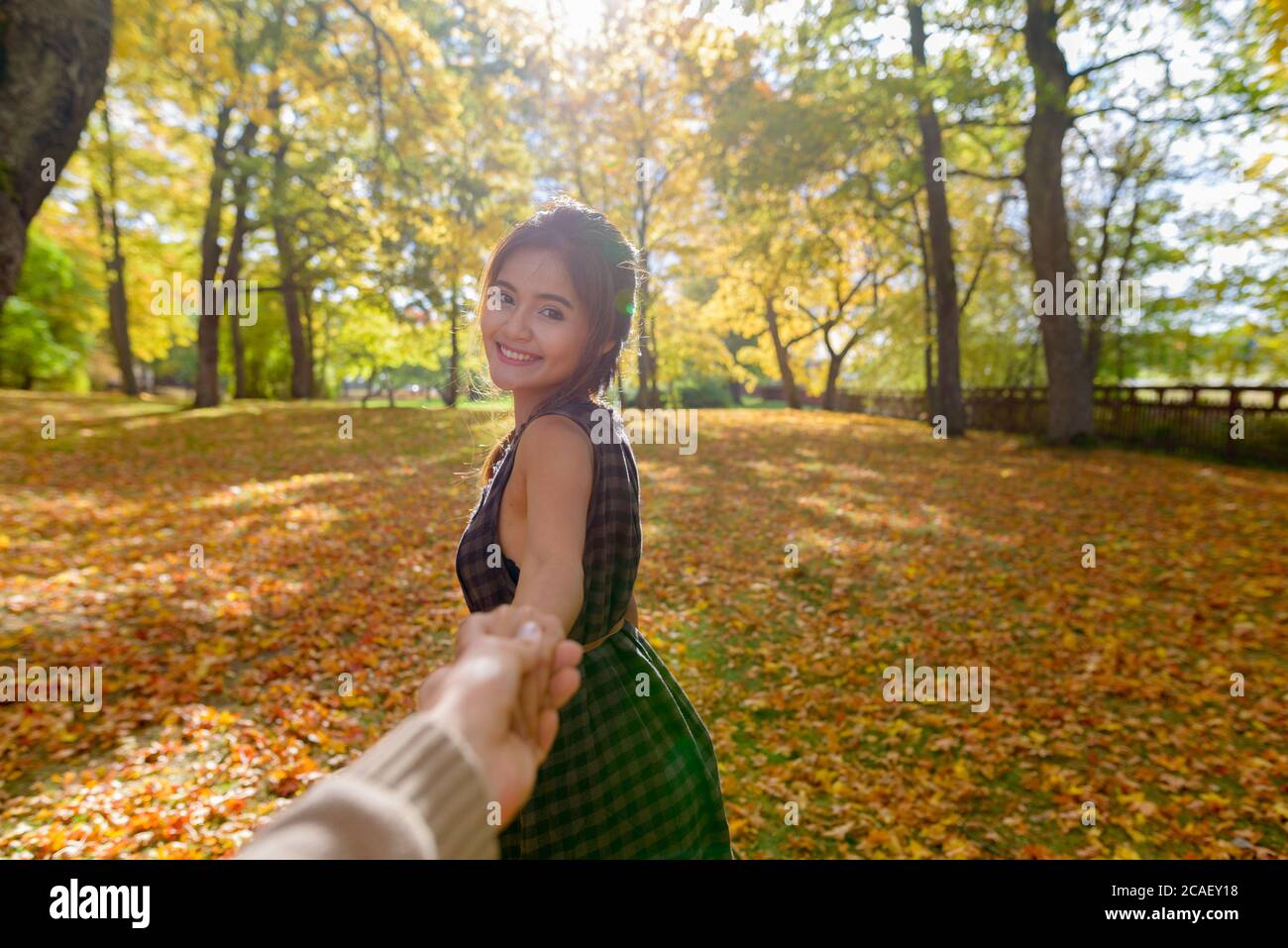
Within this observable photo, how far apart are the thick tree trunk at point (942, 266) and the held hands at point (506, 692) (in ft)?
63.5

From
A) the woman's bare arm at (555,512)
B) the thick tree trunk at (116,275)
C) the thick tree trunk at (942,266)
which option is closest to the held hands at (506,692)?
the woman's bare arm at (555,512)

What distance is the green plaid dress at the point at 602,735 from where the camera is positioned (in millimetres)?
1694

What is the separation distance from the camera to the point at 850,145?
16.2 metres

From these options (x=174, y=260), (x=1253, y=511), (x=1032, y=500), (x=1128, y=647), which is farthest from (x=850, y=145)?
(x=174, y=260)

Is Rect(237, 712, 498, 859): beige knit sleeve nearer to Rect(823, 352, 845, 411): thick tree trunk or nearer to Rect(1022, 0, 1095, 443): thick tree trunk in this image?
Rect(1022, 0, 1095, 443): thick tree trunk

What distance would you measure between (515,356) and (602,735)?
104 cm

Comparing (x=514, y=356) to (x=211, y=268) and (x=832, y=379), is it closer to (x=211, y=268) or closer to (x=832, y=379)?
(x=211, y=268)

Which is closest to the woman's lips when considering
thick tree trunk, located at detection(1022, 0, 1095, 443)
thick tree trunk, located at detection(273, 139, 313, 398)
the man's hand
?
the man's hand

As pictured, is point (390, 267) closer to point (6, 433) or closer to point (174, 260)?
point (6, 433)

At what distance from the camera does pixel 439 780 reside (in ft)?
2.24

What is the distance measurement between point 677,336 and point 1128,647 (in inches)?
1317

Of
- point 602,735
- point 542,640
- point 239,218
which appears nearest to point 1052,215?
point 602,735

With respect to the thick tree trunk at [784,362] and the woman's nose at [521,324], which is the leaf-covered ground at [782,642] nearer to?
the woman's nose at [521,324]

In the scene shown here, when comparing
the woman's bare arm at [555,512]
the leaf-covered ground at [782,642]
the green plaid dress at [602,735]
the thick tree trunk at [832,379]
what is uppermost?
the thick tree trunk at [832,379]
